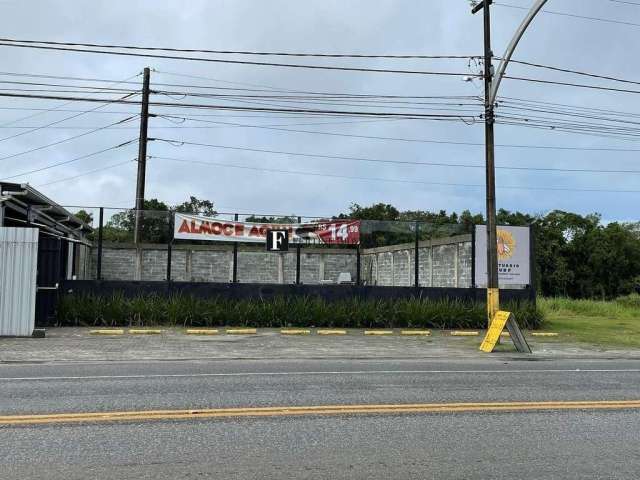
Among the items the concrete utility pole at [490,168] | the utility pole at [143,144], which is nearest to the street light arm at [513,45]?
the concrete utility pole at [490,168]

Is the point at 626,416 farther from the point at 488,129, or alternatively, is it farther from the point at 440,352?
the point at 488,129

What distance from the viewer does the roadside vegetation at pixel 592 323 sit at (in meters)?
18.5

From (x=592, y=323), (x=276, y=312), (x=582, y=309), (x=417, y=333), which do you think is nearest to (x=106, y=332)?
(x=276, y=312)

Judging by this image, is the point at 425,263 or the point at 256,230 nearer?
the point at 256,230

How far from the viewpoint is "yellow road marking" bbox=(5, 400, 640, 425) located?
22.4 feet

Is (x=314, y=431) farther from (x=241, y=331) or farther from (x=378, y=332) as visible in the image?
(x=378, y=332)

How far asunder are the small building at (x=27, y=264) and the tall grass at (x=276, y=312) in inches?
40.8

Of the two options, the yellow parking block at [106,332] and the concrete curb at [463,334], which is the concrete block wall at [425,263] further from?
the yellow parking block at [106,332]

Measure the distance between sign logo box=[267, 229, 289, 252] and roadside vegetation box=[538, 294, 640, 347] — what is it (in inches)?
363

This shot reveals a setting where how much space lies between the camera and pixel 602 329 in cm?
2156

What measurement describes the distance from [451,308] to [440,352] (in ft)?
19.3

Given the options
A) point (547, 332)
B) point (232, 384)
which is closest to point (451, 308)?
point (547, 332)

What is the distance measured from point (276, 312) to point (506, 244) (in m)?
8.45

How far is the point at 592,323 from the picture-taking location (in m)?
23.8
